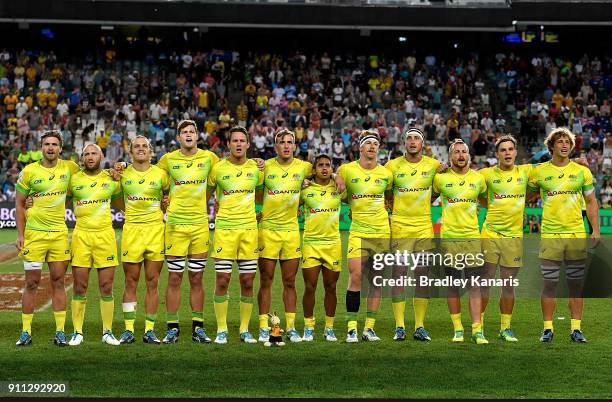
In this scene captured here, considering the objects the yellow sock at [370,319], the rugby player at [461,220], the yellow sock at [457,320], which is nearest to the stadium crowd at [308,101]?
the rugby player at [461,220]

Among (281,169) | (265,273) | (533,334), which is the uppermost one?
(281,169)

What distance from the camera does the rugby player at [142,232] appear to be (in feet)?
41.6

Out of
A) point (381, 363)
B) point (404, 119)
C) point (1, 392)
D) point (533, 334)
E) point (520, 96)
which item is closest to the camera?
point (1, 392)

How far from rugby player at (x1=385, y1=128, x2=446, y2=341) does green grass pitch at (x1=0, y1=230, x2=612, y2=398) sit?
44 centimetres

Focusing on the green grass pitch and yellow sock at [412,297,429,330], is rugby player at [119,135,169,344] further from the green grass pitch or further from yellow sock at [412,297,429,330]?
yellow sock at [412,297,429,330]

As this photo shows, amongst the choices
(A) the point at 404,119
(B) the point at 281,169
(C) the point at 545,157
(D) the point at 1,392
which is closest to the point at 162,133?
(A) the point at 404,119

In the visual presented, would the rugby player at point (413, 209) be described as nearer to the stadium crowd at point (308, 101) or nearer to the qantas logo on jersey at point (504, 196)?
the qantas logo on jersey at point (504, 196)

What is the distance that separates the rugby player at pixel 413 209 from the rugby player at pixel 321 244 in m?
0.75

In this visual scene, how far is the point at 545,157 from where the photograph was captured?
35.8 m

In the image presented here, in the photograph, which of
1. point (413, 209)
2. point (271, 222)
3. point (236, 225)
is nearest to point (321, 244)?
point (271, 222)

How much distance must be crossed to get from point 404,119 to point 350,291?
87.3 feet

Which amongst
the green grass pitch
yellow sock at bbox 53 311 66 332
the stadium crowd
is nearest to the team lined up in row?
yellow sock at bbox 53 311 66 332

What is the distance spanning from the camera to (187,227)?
1268 cm

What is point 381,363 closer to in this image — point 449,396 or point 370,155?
point 449,396
